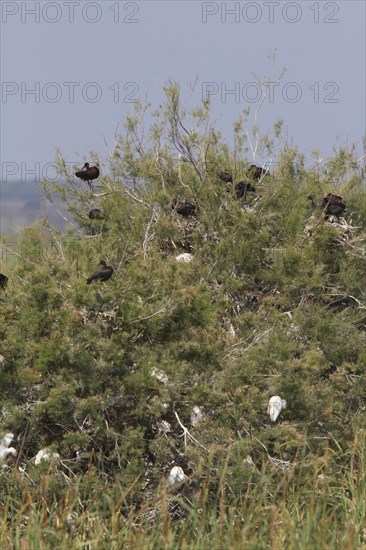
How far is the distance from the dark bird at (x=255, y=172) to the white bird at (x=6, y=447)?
358cm

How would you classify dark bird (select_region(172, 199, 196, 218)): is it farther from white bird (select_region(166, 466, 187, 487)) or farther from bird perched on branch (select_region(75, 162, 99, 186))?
white bird (select_region(166, 466, 187, 487))

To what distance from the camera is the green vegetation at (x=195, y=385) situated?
538cm

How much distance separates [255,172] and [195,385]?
282 centimetres

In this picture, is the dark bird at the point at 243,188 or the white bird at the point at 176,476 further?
the dark bird at the point at 243,188

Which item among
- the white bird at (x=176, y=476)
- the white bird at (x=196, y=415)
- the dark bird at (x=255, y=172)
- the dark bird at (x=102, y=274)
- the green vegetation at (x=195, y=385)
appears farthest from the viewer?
the dark bird at (x=255, y=172)

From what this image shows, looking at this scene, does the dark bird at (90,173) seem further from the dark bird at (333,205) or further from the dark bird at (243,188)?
the dark bird at (333,205)

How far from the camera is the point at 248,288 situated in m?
8.10

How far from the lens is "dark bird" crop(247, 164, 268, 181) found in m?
8.54

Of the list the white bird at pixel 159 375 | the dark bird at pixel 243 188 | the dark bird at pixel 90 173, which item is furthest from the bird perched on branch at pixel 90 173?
the white bird at pixel 159 375

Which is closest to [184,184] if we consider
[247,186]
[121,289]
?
[247,186]

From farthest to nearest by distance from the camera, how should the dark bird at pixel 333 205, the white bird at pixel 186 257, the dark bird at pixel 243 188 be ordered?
the dark bird at pixel 243 188 → the dark bird at pixel 333 205 → the white bird at pixel 186 257

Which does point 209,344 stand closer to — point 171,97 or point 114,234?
point 114,234

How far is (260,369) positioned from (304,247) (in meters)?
1.86

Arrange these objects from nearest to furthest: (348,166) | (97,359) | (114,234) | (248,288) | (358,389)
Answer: (97,359) → (358,389) → (248,288) → (114,234) → (348,166)
